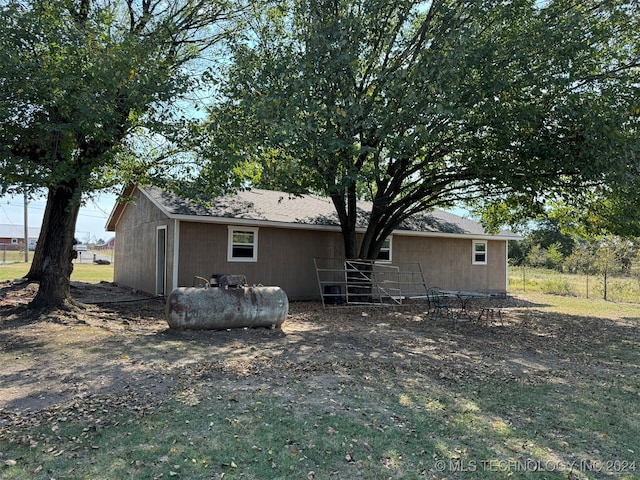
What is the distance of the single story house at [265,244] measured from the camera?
13.0m

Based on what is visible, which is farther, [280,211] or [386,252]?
[386,252]

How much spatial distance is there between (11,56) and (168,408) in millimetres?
6323

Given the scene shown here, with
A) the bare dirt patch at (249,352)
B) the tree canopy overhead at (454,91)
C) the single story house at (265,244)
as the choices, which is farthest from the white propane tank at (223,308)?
the single story house at (265,244)

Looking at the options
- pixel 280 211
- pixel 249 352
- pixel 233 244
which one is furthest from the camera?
pixel 280 211

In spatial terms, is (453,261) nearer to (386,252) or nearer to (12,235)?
(386,252)

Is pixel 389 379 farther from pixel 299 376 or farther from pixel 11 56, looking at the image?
pixel 11 56

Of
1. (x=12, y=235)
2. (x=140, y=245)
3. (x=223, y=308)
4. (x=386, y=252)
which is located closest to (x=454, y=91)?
(x=223, y=308)

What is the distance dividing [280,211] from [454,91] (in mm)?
8035

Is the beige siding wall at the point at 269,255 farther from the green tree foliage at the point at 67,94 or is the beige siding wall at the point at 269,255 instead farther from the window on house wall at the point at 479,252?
the window on house wall at the point at 479,252

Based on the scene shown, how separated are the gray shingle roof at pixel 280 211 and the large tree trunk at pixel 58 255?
2766 millimetres

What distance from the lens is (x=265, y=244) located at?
1405 cm

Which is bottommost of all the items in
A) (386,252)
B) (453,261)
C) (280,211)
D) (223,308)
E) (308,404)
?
(308,404)

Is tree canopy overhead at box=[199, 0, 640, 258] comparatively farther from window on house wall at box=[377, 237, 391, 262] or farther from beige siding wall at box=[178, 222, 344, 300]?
window on house wall at box=[377, 237, 391, 262]

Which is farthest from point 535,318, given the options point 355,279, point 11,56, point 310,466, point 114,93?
point 11,56
